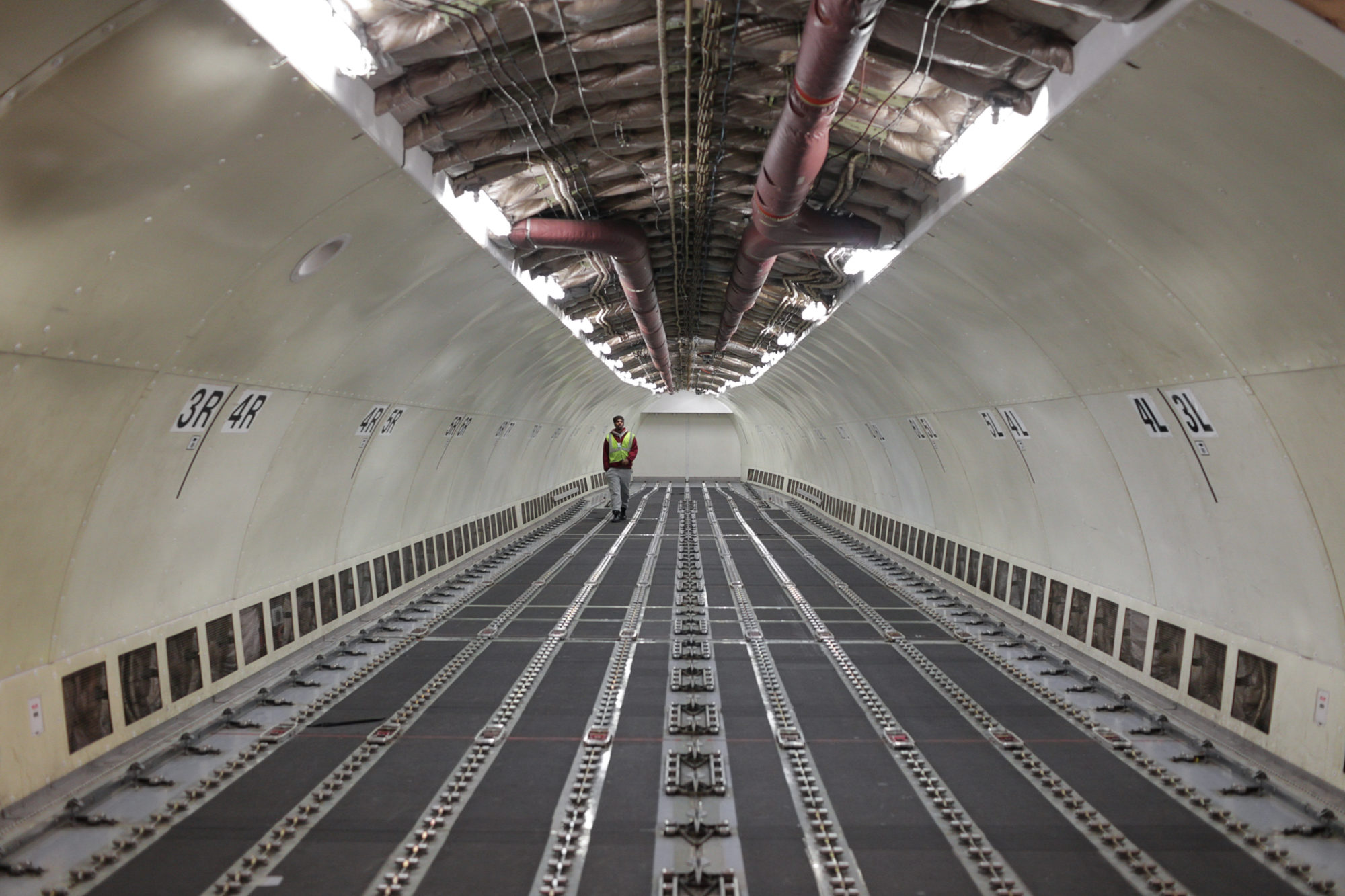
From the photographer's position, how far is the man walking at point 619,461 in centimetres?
2050

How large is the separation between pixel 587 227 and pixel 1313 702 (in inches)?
263

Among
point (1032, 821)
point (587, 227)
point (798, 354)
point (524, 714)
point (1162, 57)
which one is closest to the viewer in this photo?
point (1162, 57)

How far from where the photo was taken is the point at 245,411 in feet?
22.5

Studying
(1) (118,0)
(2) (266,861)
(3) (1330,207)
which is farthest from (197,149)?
(3) (1330,207)

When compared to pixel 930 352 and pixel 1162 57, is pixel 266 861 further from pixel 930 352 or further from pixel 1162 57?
pixel 930 352

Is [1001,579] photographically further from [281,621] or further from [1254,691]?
[281,621]

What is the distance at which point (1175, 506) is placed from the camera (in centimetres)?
696

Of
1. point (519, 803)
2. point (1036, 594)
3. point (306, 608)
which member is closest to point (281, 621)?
point (306, 608)

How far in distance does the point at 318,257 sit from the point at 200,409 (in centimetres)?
134

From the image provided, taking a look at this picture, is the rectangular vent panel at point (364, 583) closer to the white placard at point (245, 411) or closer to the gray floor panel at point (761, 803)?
the white placard at point (245, 411)

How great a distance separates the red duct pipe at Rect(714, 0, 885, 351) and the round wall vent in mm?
2798

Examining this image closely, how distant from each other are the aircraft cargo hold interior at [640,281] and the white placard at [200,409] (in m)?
0.06

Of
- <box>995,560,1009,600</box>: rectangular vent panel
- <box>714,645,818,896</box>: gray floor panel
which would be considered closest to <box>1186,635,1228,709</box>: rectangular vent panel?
<box>714,645,818,896</box>: gray floor panel

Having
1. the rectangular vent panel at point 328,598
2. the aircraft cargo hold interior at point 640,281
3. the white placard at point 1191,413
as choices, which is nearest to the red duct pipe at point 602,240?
the aircraft cargo hold interior at point 640,281
